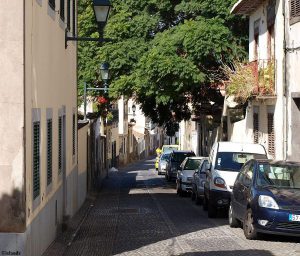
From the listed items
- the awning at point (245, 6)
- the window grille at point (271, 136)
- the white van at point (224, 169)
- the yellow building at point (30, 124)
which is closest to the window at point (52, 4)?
the yellow building at point (30, 124)

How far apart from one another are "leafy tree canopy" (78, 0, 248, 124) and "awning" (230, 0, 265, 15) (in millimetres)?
1754

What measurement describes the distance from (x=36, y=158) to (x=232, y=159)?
948 centimetres

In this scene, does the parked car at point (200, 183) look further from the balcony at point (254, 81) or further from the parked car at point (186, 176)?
the parked car at point (186, 176)

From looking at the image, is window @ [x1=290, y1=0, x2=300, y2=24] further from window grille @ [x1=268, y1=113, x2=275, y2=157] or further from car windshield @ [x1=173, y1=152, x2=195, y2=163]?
car windshield @ [x1=173, y1=152, x2=195, y2=163]

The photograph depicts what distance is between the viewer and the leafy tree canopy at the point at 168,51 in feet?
96.2

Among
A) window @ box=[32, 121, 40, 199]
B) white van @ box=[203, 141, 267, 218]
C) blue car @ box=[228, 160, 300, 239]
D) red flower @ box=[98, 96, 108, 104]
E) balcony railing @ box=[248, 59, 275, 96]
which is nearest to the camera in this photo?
window @ box=[32, 121, 40, 199]

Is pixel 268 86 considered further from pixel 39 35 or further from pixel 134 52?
pixel 39 35

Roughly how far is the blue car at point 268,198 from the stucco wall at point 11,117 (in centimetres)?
555

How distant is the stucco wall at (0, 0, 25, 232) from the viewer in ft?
32.2

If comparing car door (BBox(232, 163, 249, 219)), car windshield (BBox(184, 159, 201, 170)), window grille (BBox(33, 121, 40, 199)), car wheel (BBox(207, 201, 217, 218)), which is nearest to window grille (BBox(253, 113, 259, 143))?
car windshield (BBox(184, 159, 201, 170))

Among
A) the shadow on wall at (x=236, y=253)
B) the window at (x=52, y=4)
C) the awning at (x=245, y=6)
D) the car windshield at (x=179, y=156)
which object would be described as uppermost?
the awning at (x=245, y=6)

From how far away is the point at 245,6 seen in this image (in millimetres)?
26828

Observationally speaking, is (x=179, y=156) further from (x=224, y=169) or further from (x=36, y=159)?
(x=36, y=159)

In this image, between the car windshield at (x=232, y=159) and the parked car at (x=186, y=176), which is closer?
the car windshield at (x=232, y=159)
